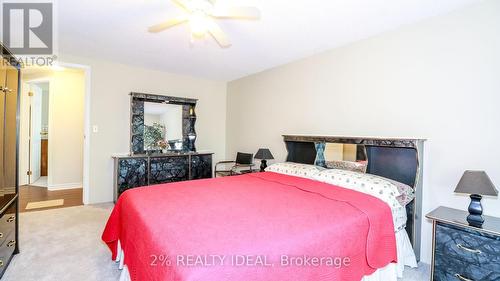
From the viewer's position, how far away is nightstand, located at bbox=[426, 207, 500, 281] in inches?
65.2

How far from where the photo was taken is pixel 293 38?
2967 millimetres

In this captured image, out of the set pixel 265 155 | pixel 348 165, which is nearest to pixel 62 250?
pixel 265 155

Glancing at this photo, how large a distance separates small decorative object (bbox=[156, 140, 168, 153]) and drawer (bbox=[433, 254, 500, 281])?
4225 millimetres

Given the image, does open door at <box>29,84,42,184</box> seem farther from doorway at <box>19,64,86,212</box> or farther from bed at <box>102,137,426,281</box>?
bed at <box>102,137,426,281</box>

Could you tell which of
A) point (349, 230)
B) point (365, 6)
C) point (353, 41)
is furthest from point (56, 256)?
point (353, 41)

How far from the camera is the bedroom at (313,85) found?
6.84 feet

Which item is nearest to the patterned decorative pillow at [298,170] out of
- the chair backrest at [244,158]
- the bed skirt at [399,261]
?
the bed skirt at [399,261]

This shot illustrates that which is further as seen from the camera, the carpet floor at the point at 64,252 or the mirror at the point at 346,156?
the mirror at the point at 346,156

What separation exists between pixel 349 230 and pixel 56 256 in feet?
8.92

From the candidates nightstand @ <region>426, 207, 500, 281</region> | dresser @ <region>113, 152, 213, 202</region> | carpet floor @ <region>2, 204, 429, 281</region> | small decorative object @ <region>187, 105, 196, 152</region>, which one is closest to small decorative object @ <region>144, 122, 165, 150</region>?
dresser @ <region>113, 152, 213, 202</region>

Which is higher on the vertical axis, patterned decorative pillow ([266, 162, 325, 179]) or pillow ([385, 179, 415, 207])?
patterned decorative pillow ([266, 162, 325, 179])

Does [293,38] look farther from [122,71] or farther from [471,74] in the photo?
[122,71]

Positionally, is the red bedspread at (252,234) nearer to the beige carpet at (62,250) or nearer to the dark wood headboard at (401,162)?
the beige carpet at (62,250)

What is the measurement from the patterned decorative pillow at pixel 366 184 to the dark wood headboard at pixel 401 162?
374 millimetres
